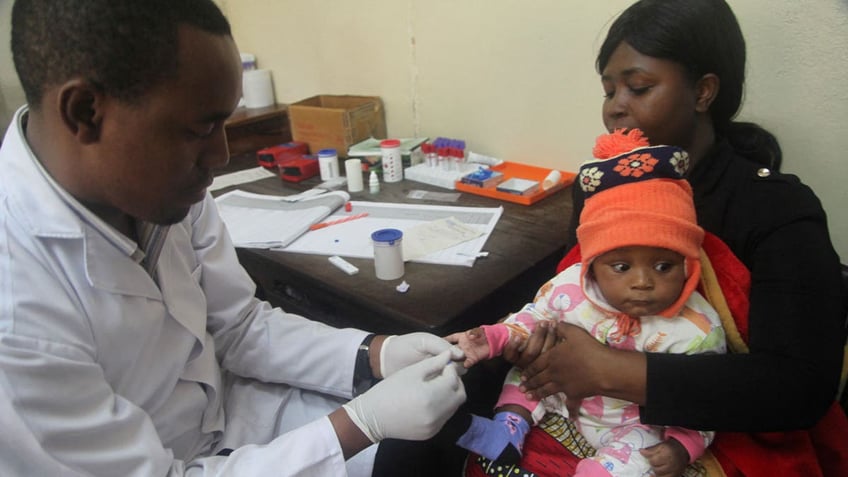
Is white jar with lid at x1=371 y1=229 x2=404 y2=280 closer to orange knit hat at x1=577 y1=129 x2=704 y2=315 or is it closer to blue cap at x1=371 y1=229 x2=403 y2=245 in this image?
blue cap at x1=371 y1=229 x2=403 y2=245

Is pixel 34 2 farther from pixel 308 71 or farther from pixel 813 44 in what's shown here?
pixel 308 71

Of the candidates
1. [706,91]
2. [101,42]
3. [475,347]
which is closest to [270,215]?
[475,347]

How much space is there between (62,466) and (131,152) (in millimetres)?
435

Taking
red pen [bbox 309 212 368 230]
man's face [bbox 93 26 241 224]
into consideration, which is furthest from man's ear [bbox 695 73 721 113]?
red pen [bbox 309 212 368 230]

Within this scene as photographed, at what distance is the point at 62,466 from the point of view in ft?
2.27

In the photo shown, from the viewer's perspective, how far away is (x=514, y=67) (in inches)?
71.6

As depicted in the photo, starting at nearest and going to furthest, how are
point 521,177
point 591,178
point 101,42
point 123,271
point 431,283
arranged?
point 101,42 < point 123,271 < point 591,178 < point 431,283 < point 521,177

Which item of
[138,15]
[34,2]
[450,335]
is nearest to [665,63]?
[450,335]

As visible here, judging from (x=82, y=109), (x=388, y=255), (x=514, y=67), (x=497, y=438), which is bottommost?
(x=497, y=438)

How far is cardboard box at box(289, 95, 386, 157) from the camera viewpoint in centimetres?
217

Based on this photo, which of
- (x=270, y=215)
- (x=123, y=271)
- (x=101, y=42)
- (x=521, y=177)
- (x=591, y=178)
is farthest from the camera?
(x=521, y=177)

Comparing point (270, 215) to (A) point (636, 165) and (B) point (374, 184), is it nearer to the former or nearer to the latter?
(B) point (374, 184)

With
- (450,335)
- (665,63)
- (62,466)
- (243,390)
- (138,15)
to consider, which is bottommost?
(243,390)

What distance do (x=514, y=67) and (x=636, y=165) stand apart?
1.01 m
